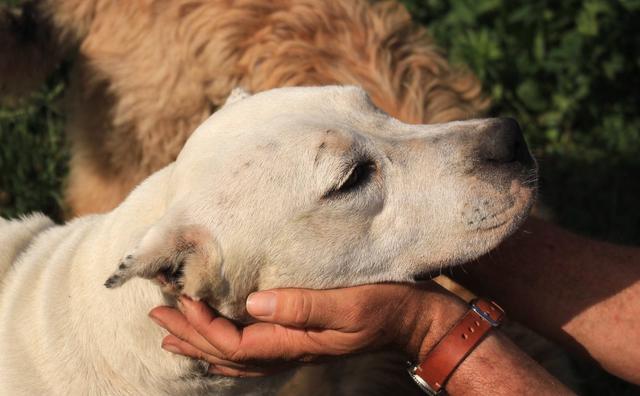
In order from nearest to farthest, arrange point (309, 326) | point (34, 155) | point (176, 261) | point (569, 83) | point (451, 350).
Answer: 1. point (176, 261)
2. point (309, 326)
3. point (451, 350)
4. point (34, 155)
5. point (569, 83)

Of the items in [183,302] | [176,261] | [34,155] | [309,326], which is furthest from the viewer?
[34,155]

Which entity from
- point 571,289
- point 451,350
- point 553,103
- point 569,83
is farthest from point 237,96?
point 553,103

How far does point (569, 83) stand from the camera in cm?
542

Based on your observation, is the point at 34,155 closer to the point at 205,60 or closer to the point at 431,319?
the point at 205,60

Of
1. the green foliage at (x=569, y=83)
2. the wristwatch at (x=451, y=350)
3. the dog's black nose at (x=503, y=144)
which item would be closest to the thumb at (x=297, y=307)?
the wristwatch at (x=451, y=350)

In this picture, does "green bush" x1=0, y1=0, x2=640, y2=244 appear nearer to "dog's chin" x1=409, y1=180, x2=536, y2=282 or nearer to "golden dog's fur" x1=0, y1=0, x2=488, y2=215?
"golden dog's fur" x1=0, y1=0, x2=488, y2=215

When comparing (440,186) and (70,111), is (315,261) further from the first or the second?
(70,111)

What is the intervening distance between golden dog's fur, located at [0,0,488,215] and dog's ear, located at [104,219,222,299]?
150 cm

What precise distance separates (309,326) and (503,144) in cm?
78

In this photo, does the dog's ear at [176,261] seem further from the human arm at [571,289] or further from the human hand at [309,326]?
the human arm at [571,289]

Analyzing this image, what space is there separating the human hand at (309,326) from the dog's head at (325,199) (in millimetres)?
54

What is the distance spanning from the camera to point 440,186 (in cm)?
242

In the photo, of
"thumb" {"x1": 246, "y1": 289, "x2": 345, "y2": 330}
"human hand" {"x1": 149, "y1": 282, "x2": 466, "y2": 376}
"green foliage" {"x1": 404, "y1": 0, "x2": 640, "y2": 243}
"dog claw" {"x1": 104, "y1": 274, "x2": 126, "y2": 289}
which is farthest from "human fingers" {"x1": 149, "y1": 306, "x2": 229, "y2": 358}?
"green foliage" {"x1": 404, "y1": 0, "x2": 640, "y2": 243}

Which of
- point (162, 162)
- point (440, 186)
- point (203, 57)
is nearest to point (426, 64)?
point (203, 57)
